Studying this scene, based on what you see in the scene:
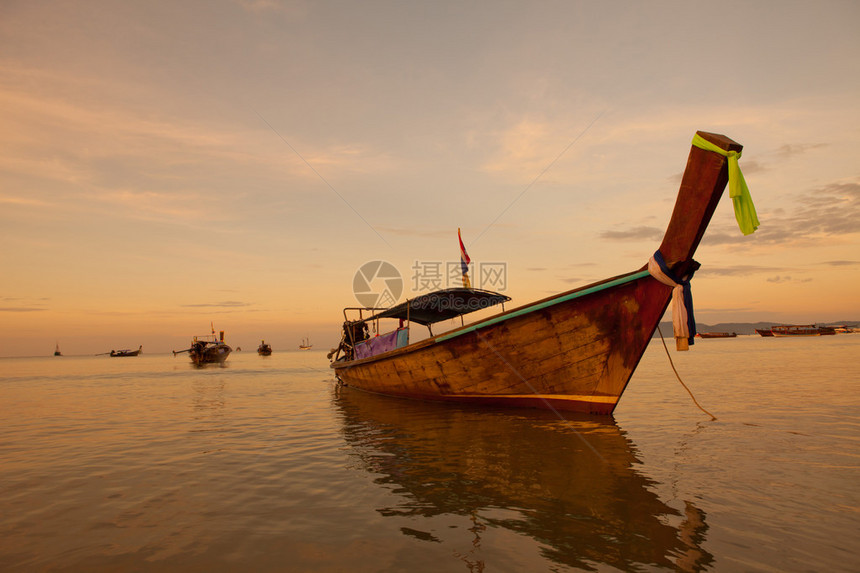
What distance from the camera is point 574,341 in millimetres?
8773

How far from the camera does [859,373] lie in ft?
56.2

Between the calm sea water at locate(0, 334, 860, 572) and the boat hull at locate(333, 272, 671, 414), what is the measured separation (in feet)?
1.98

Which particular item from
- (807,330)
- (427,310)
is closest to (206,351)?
(427,310)

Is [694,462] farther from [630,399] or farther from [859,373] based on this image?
[859,373]

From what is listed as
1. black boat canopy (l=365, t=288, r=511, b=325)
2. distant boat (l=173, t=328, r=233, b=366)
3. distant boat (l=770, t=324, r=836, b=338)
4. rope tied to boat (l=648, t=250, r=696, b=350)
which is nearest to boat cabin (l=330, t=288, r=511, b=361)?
black boat canopy (l=365, t=288, r=511, b=325)

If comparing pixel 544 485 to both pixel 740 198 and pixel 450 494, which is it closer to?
pixel 450 494

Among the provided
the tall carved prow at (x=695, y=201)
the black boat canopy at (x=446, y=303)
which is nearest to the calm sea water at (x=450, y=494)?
the tall carved prow at (x=695, y=201)

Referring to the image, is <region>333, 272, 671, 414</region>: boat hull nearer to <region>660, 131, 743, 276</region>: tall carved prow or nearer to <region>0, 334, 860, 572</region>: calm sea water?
<region>0, 334, 860, 572</region>: calm sea water

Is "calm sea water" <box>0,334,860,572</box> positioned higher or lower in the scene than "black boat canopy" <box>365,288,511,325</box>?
lower

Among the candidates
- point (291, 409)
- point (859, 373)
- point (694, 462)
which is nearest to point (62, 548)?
point (694, 462)

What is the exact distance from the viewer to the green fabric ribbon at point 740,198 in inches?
235

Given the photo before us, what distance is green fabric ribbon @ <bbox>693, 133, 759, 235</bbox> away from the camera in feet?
19.6

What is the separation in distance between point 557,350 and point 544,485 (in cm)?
430

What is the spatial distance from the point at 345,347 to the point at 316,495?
1529 centimetres
